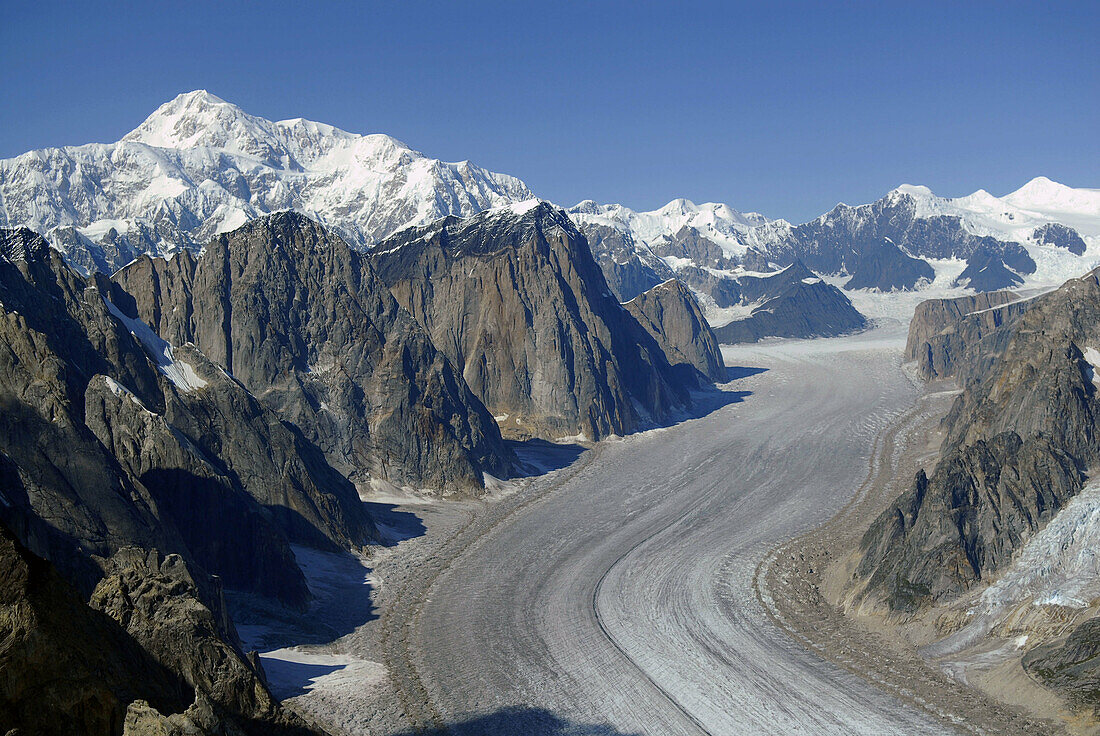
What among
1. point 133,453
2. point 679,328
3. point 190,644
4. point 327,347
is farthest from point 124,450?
point 679,328

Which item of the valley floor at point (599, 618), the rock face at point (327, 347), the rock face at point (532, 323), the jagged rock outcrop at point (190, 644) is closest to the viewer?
the jagged rock outcrop at point (190, 644)

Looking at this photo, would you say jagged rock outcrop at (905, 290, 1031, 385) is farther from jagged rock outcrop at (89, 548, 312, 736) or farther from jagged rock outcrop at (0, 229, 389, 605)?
jagged rock outcrop at (89, 548, 312, 736)

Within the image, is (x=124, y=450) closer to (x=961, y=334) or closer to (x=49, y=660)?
(x=49, y=660)

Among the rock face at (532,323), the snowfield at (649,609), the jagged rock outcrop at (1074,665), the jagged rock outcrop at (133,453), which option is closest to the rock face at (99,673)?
the jagged rock outcrop at (133,453)

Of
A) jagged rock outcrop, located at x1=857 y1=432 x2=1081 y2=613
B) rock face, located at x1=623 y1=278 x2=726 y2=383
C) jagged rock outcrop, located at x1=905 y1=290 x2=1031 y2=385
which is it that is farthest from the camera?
rock face, located at x1=623 y1=278 x2=726 y2=383

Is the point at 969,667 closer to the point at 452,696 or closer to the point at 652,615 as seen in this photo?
the point at 652,615

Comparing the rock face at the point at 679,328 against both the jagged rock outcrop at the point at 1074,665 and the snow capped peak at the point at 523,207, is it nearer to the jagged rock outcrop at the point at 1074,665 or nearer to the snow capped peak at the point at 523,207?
the snow capped peak at the point at 523,207

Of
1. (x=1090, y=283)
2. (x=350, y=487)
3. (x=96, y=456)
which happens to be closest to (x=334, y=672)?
(x=96, y=456)

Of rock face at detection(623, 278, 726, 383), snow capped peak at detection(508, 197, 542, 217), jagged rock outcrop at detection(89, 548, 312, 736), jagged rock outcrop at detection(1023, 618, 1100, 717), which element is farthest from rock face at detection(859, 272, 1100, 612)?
rock face at detection(623, 278, 726, 383)
